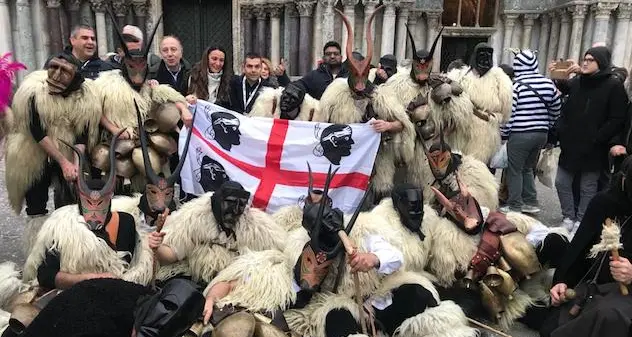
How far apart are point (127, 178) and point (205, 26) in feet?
23.5

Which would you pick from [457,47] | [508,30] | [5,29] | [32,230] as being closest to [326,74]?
[32,230]

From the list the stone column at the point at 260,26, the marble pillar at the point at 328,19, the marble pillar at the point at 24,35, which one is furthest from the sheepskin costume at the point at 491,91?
the marble pillar at the point at 24,35

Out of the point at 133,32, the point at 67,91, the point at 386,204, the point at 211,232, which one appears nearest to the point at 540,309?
the point at 386,204

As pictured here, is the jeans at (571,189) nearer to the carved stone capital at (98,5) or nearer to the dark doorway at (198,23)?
the dark doorway at (198,23)

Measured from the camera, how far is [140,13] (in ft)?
33.1

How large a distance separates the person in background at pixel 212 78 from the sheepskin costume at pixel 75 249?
2.27 meters

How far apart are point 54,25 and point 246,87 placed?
6.35 m

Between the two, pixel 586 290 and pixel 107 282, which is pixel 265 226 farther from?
pixel 586 290

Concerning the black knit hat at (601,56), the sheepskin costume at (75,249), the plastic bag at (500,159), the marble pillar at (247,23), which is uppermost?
the marble pillar at (247,23)

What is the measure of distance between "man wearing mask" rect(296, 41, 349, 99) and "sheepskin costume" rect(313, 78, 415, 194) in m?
1.01

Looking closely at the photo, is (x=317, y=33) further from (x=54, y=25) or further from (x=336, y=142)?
(x=336, y=142)

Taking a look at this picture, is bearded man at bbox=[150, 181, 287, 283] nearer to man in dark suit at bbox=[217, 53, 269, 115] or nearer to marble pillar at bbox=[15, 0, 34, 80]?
man in dark suit at bbox=[217, 53, 269, 115]

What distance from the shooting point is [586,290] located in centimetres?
297

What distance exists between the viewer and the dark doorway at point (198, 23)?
34.7 ft
